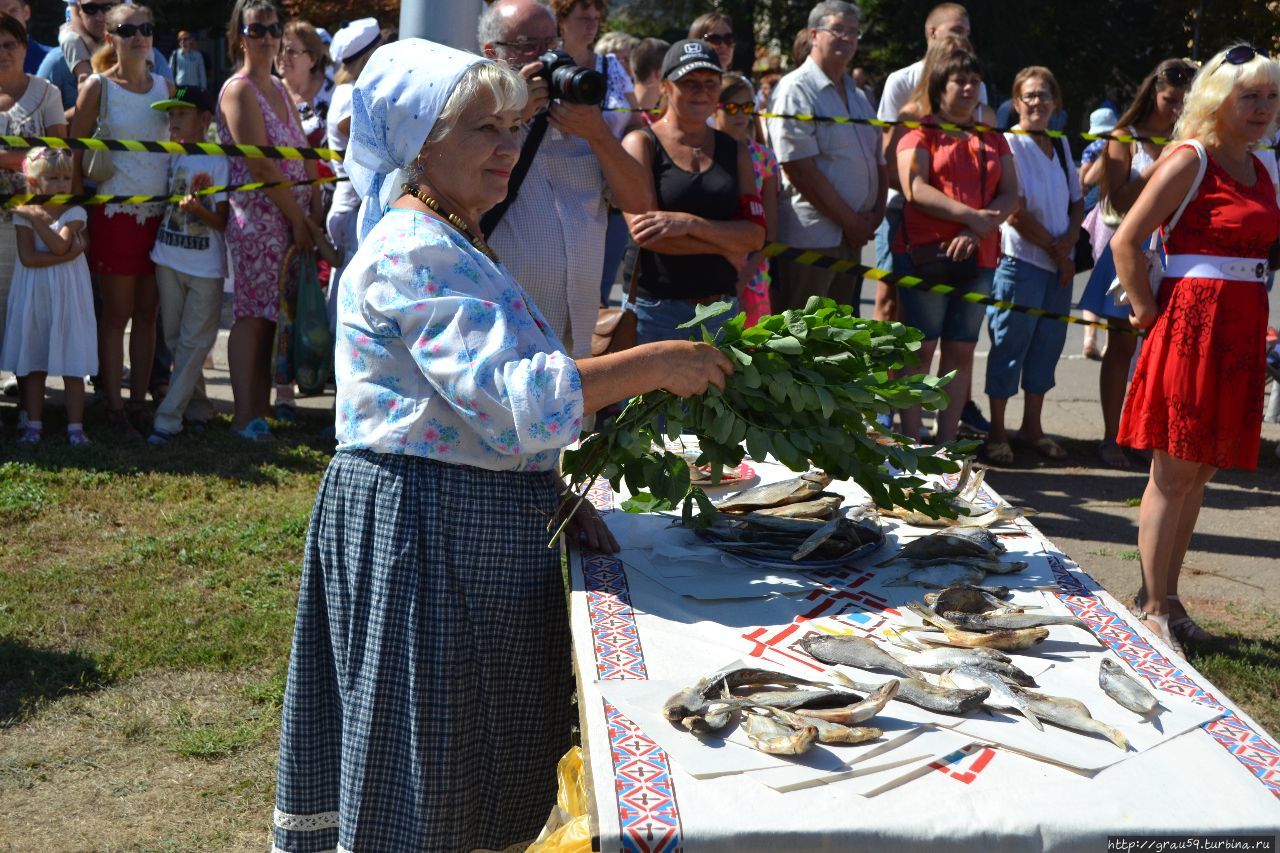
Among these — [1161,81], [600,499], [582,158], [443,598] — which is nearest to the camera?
[443,598]

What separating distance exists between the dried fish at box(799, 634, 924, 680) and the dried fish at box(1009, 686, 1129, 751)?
0.19 meters

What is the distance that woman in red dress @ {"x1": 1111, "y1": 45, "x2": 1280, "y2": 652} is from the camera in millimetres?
4328

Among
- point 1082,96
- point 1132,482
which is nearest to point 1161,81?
point 1132,482

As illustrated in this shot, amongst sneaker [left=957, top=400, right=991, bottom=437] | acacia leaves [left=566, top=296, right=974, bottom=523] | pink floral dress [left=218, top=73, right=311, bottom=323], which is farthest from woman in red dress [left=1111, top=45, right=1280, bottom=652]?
pink floral dress [left=218, top=73, right=311, bottom=323]

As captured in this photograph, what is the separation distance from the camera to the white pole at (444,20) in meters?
4.04

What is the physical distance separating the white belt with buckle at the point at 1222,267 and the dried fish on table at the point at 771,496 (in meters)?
1.97

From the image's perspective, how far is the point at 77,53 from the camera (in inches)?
313

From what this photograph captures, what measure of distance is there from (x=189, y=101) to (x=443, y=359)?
521 cm

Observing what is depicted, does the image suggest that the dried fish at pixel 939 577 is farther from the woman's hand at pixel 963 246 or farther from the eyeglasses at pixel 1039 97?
the eyeglasses at pixel 1039 97

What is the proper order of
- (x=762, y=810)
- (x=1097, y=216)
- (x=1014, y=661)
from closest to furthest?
(x=762, y=810), (x=1014, y=661), (x=1097, y=216)

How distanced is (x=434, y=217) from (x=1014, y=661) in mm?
1357

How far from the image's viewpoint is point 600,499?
10.9 ft

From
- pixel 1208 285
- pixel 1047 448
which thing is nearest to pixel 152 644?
pixel 1208 285

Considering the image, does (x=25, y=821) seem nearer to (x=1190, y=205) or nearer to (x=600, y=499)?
(x=600, y=499)
